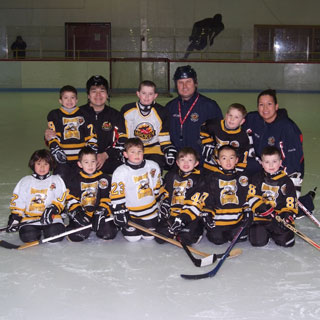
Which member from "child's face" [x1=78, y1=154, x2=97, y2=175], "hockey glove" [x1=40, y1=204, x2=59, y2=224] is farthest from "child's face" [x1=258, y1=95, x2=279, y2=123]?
"hockey glove" [x1=40, y1=204, x2=59, y2=224]

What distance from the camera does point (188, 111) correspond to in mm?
4207

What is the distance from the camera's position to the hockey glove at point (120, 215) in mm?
3162

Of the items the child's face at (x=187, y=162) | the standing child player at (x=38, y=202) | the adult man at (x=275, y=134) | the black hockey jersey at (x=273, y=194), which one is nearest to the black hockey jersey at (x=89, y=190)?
the standing child player at (x=38, y=202)

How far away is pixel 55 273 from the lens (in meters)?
2.73

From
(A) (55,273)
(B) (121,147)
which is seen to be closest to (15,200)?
(A) (55,273)

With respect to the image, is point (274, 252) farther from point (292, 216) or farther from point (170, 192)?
point (170, 192)

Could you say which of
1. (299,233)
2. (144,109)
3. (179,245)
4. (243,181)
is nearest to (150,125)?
(144,109)

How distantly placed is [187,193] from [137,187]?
13.0 inches

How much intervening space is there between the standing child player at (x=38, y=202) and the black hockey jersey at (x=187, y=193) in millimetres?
711

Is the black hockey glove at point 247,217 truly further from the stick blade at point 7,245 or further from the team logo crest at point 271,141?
the stick blade at point 7,245

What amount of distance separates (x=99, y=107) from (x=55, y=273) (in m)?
1.83

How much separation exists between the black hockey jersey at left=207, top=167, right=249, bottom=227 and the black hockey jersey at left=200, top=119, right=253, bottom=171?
40cm

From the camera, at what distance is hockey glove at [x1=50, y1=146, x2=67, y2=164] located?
12.5 feet

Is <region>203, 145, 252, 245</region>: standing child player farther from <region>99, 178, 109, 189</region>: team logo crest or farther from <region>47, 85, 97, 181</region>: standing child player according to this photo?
<region>47, 85, 97, 181</region>: standing child player
